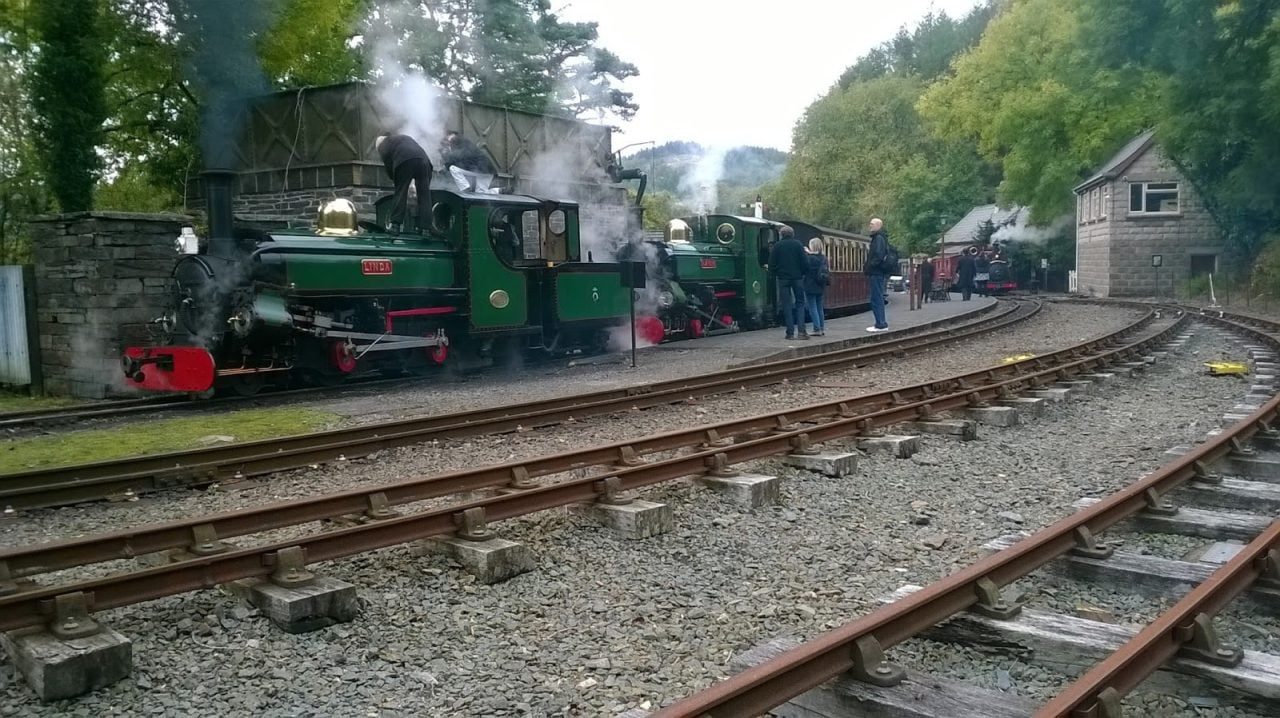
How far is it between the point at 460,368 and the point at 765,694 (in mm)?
10335

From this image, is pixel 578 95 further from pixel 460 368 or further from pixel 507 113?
pixel 460 368

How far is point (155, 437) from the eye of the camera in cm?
804

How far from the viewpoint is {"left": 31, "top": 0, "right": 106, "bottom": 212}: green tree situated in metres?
13.1

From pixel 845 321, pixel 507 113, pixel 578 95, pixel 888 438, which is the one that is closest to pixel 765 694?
pixel 888 438

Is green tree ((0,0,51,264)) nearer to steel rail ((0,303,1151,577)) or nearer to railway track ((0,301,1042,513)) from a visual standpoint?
railway track ((0,301,1042,513))

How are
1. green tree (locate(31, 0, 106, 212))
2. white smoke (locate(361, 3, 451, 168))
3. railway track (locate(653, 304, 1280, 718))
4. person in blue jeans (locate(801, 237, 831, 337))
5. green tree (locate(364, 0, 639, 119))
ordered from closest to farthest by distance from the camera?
railway track (locate(653, 304, 1280, 718)), green tree (locate(31, 0, 106, 212)), white smoke (locate(361, 3, 451, 168)), person in blue jeans (locate(801, 237, 831, 337)), green tree (locate(364, 0, 639, 119))

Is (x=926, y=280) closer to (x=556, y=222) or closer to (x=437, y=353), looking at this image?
(x=556, y=222)

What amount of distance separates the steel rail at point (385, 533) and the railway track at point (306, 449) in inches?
78.7

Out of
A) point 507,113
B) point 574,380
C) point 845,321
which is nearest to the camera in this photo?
point 574,380

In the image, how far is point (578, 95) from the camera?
24453 millimetres

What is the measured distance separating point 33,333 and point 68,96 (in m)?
3.33

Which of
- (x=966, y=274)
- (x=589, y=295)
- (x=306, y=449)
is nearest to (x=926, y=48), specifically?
(x=966, y=274)

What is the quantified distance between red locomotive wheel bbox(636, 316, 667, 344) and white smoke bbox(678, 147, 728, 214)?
14237 mm

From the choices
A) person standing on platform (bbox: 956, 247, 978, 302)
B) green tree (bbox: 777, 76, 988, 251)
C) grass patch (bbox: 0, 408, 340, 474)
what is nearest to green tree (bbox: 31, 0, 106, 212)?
grass patch (bbox: 0, 408, 340, 474)
